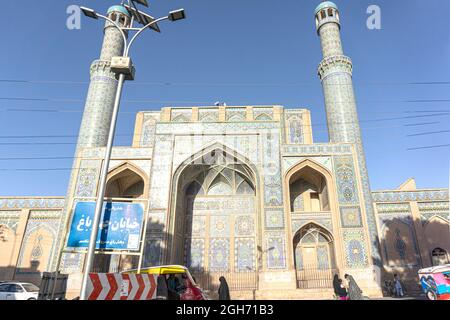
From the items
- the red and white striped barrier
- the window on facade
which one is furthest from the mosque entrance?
the window on facade

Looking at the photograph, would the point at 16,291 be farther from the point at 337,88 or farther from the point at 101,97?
the point at 337,88

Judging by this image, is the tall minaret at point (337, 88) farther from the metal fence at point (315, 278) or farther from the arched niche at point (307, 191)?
the metal fence at point (315, 278)

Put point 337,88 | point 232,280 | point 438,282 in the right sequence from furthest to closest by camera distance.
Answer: point 337,88, point 232,280, point 438,282

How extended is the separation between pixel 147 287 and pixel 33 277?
1268cm

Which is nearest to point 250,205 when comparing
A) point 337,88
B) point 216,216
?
point 216,216

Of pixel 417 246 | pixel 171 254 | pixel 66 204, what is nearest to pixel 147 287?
pixel 171 254

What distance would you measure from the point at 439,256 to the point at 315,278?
6.62 m

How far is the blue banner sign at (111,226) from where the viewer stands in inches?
227

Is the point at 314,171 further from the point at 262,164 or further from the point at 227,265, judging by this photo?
the point at 227,265

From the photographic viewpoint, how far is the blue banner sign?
577 cm

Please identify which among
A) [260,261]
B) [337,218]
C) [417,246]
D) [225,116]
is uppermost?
[225,116]

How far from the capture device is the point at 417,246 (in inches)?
550

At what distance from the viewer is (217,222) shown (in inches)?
559

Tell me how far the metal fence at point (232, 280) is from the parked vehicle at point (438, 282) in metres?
6.31
